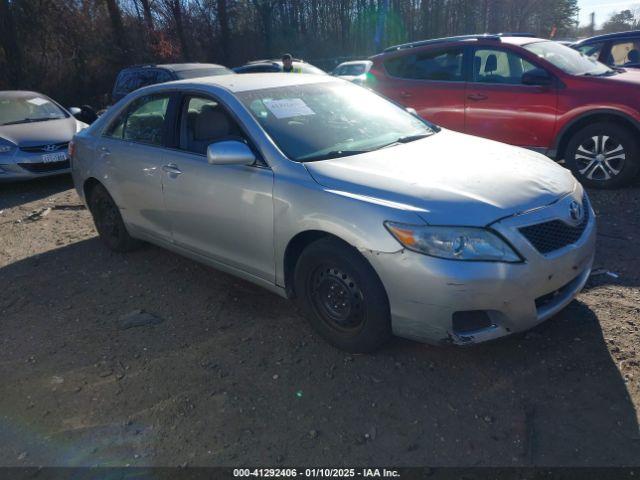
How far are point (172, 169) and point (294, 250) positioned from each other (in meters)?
1.29

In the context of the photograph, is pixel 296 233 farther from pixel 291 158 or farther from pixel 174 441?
pixel 174 441

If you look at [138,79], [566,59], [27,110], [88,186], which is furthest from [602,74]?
[27,110]

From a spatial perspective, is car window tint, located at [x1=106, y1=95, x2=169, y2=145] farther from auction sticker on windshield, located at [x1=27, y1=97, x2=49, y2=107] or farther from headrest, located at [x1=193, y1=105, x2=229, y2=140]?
Answer: auction sticker on windshield, located at [x1=27, y1=97, x2=49, y2=107]

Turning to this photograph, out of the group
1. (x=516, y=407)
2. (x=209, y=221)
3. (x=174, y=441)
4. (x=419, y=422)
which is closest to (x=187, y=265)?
(x=209, y=221)

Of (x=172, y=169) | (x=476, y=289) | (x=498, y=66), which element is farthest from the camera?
(x=498, y=66)

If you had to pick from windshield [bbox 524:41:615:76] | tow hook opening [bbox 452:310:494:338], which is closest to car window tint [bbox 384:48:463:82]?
windshield [bbox 524:41:615:76]

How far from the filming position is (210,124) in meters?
3.78

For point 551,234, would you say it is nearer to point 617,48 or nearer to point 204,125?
point 204,125

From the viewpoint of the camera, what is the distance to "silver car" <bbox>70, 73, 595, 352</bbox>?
105 inches

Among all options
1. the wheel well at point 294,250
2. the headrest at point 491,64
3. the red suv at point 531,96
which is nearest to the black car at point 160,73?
the red suv at point 531,96

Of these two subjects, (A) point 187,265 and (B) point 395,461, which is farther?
(A) point 187,265

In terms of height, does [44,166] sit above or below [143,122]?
below

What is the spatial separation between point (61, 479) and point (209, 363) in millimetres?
1014

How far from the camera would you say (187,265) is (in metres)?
4.77
